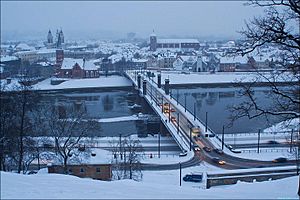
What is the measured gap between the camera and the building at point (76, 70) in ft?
125

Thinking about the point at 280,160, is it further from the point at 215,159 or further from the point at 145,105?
the point at 145,105

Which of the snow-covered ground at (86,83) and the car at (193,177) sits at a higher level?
the snow-covered ground at (86,83)

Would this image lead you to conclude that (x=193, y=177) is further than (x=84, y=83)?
No

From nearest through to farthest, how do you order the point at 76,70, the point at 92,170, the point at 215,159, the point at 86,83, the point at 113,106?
the point at 92,170, the point at 215,159, the point at 113,106, the point at 86,83, the point at 76,70

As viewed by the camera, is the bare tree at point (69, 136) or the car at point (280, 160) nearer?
the bare tree at point (69, 136)

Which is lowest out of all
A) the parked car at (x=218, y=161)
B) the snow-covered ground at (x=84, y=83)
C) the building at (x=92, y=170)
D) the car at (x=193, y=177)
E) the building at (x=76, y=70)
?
the parked car at (x=218, y=161)

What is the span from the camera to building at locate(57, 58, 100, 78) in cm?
3816

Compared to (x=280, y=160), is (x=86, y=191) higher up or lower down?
higher up

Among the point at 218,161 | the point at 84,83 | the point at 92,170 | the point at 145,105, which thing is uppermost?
the point at 84,83

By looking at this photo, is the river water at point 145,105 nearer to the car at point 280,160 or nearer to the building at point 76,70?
the car at point 280,160

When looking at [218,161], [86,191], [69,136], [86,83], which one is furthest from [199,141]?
[86,83]

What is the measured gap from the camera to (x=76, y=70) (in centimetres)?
3850

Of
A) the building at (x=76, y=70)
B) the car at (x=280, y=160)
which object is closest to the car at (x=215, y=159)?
the car at (x=280, y=160)

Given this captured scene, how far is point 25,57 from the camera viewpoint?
2174 inches
